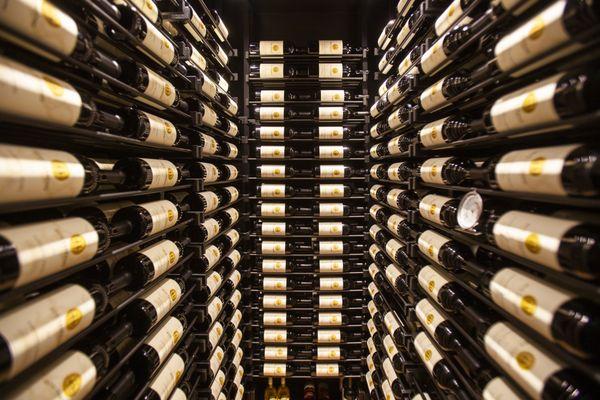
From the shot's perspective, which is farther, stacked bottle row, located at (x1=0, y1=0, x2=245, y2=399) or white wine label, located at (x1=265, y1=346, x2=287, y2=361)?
white wine label, located at (x1=265, y1=346, x2=287, y2=361)

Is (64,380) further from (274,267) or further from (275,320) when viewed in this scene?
(275,320)

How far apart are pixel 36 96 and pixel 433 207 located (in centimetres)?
151

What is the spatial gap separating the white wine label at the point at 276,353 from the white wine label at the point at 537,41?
293 centimetres

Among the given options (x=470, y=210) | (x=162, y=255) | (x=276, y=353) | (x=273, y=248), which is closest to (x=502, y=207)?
(x=470, y=210)

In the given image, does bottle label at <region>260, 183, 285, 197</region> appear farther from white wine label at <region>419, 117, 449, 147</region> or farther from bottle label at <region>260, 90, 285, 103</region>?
white wine label at <region>419, 117, 449, 147</region>

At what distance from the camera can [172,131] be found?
1651mm

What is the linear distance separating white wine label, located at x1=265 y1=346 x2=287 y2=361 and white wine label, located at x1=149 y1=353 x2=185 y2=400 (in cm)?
163

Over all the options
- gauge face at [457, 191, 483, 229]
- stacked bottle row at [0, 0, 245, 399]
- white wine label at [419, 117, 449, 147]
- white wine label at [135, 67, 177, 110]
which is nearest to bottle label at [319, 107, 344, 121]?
stacked bottle row at [0, 0, 245, 399]

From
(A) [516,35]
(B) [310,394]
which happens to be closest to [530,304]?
(A) [516,35]

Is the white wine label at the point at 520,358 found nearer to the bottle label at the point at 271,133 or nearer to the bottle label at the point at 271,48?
the bottle label at the point at 271,133

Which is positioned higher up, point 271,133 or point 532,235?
point 271,133

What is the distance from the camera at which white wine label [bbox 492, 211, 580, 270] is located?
853 mm

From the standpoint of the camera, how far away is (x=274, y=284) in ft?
10.5

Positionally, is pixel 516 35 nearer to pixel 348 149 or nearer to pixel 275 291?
pixel 348 149
